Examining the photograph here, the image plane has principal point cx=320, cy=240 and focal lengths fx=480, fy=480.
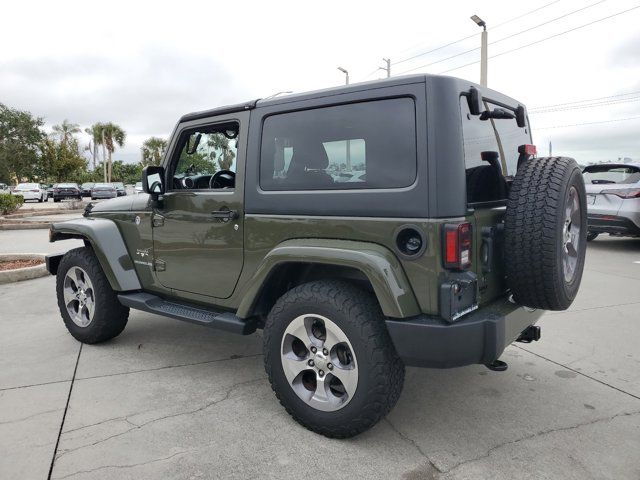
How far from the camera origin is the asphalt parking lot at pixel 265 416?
2.45 meters

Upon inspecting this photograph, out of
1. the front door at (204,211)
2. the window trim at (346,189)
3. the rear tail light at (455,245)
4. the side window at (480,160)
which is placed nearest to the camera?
the rear tail light at (455,245)

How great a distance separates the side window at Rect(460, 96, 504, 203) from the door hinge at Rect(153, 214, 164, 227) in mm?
2268

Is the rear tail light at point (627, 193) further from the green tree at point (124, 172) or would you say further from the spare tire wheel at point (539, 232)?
A: the green tree at point (124, 172)

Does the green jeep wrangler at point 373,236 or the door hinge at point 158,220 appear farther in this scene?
the door hinge at point 158,220

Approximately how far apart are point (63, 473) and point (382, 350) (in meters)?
1.71

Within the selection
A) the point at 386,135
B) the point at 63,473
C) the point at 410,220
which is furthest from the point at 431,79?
the point at 63,473

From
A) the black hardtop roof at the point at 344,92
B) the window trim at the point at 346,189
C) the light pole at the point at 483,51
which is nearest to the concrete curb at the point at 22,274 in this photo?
the black hardtop roof at the point at 344,92

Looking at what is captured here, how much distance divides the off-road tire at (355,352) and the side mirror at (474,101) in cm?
116

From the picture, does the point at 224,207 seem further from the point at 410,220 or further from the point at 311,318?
the point at 410,220

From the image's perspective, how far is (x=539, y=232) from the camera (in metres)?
2.48

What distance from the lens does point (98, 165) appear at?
67.8 meters

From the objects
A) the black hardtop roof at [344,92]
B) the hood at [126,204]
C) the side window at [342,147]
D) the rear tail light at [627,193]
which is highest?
the black hardtop roof at [344,92]

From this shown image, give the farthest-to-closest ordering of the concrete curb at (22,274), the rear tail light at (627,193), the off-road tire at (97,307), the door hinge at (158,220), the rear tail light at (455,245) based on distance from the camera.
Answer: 1. the rear tail light at (627,193)
2. the concrete curb at (22,274)
3. the off-road tire at (97,307)
4. the door hinge at (158,220)
5. the rear tail light at (455,245)

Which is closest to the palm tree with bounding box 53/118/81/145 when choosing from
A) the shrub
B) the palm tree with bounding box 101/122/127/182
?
the palm tree with bounding box 101/122/127/182
